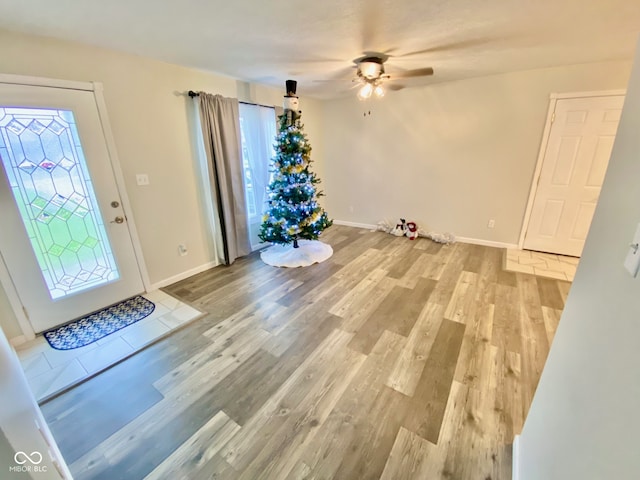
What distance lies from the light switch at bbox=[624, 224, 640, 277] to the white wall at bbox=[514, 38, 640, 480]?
1.0 inches

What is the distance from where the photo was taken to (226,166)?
3.48 m

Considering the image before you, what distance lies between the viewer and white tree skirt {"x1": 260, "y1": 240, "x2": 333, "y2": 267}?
3740mm

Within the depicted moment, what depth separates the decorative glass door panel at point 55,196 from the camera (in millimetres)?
2115

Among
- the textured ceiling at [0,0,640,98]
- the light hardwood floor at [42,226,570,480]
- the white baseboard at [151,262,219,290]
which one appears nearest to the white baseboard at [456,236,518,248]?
the light hardwood floor at [42,226,570,480]

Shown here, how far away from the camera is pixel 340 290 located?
3.04 metres

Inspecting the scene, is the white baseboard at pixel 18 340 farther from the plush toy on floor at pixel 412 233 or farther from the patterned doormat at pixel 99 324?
the plush toy on floor at pixel 412 233

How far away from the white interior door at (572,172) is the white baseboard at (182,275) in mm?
4533

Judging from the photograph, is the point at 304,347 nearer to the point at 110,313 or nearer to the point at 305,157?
the point at 110,313

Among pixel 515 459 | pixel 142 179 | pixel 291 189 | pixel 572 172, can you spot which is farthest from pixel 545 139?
pixel 142 179

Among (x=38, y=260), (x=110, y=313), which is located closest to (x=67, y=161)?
(x=38, y=260)

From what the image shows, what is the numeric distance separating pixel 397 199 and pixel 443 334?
2.97 meters

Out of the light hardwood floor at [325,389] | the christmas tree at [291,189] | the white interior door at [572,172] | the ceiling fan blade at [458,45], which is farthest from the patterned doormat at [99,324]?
the white interior door at [572,172]

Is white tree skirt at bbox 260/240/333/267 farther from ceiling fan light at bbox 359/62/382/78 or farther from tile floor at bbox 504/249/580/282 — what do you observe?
tile floor at bbox 504/249/580/282

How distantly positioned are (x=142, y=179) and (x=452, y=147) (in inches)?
164
